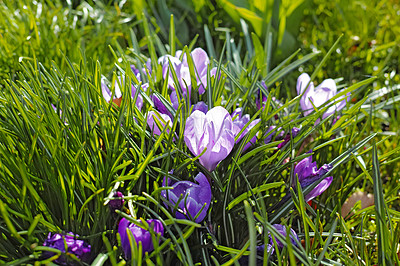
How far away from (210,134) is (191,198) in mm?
111

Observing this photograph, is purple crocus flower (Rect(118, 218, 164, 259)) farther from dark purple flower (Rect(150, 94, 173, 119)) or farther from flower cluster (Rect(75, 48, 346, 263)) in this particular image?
dark purple flower (Rect(150, 94, 173, 119))

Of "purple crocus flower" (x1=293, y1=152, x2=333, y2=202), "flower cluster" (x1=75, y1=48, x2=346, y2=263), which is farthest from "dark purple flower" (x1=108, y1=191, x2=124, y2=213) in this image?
"purple crocus flower" (x1=293, y1=152, x2=333, y2=202)

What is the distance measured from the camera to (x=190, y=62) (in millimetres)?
817

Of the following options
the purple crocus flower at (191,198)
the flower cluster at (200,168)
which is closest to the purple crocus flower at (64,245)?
the flower cluster at (200,168)

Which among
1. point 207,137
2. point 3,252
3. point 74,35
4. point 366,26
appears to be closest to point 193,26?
point 74,35

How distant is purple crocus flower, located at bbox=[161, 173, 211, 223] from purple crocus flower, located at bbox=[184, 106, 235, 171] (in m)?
0.05

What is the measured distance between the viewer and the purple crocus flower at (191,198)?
650mm

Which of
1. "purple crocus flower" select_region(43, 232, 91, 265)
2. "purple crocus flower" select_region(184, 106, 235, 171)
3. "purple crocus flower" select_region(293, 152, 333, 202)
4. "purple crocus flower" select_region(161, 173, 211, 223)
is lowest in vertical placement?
"purple crocus flower" select_region(293, 152, 333, 202)

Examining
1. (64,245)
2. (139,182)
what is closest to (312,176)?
(139,182)

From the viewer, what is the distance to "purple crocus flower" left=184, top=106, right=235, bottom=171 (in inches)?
26.2

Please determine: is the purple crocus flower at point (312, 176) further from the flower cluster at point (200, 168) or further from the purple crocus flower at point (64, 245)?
the purple crocus flower at point (64, 245)

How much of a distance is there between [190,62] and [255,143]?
0.70ft

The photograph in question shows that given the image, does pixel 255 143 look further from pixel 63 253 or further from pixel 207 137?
pixel 63 253

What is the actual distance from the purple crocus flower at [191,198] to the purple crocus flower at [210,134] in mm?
50
